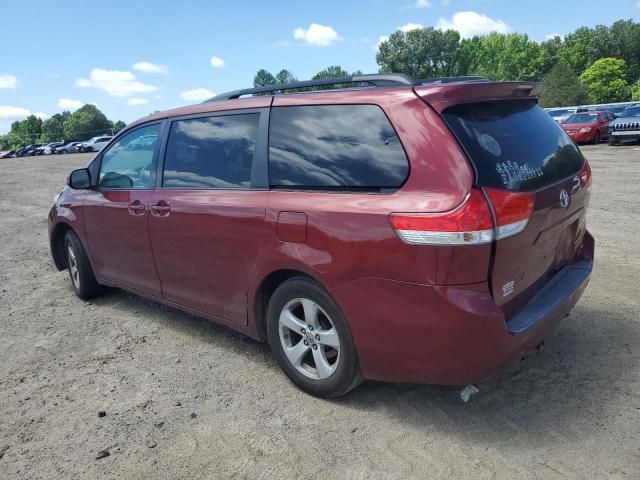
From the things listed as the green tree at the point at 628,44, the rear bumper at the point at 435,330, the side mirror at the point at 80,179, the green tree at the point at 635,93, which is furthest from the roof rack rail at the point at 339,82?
the green tree at the point at 628,44

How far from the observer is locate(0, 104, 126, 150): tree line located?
354 ft

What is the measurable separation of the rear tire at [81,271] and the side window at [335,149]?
9.23 ft

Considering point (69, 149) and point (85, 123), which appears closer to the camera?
point (69, 149)

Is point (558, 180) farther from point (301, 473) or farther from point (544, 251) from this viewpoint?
point (301, 473)

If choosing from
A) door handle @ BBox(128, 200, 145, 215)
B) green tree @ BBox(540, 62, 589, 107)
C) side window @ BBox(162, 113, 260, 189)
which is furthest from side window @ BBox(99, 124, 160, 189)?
green tree @ BBox(540, 62, 589, 107)

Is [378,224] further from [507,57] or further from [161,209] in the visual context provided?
[507,57]

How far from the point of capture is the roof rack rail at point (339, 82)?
302cm

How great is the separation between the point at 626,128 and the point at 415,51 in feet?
231

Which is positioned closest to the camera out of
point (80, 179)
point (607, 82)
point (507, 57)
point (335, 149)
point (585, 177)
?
point (335, 149)

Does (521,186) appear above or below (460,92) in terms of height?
below

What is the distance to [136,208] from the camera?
4.22 meters

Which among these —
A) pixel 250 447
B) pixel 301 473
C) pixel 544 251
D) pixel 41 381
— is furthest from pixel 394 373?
pixel 41 381

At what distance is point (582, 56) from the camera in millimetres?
83312

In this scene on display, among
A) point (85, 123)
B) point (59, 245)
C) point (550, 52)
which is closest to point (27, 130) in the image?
point (85, 123)
